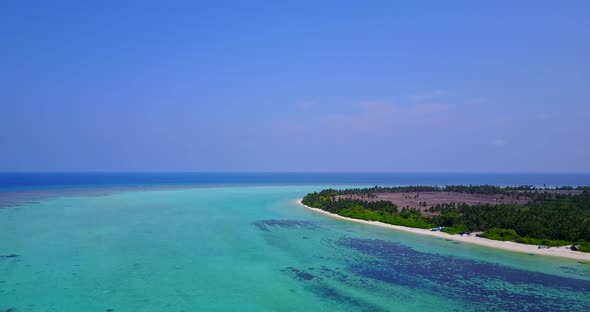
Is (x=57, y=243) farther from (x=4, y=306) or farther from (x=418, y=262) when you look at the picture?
(x=418, y=262)

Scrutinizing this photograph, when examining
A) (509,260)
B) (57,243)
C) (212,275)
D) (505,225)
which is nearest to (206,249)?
(212,275)

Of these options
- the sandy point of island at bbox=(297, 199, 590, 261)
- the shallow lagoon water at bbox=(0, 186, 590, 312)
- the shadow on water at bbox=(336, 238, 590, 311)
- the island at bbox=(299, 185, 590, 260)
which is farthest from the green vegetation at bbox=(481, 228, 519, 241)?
the shadow on water at bbox=(336, 238, 590, 311)

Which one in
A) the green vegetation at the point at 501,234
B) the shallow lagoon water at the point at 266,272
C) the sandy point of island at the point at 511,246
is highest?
the green vegetation at the point at 501,234

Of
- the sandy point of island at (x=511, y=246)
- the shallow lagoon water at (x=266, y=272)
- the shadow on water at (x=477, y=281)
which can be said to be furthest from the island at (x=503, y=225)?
the shadow on water at (x=477, y=281)

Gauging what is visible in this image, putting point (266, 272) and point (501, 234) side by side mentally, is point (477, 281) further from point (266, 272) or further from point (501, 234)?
point (501, 234)

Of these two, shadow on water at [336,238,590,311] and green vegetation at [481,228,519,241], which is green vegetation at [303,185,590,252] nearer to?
green vegetation at [481,228,519,241]

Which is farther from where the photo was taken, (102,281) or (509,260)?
(509,260)

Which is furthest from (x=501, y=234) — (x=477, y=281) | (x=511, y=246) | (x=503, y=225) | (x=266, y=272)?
(x=266, y=272)

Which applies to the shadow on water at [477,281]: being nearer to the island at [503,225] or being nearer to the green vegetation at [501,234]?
the island at [503,225]
